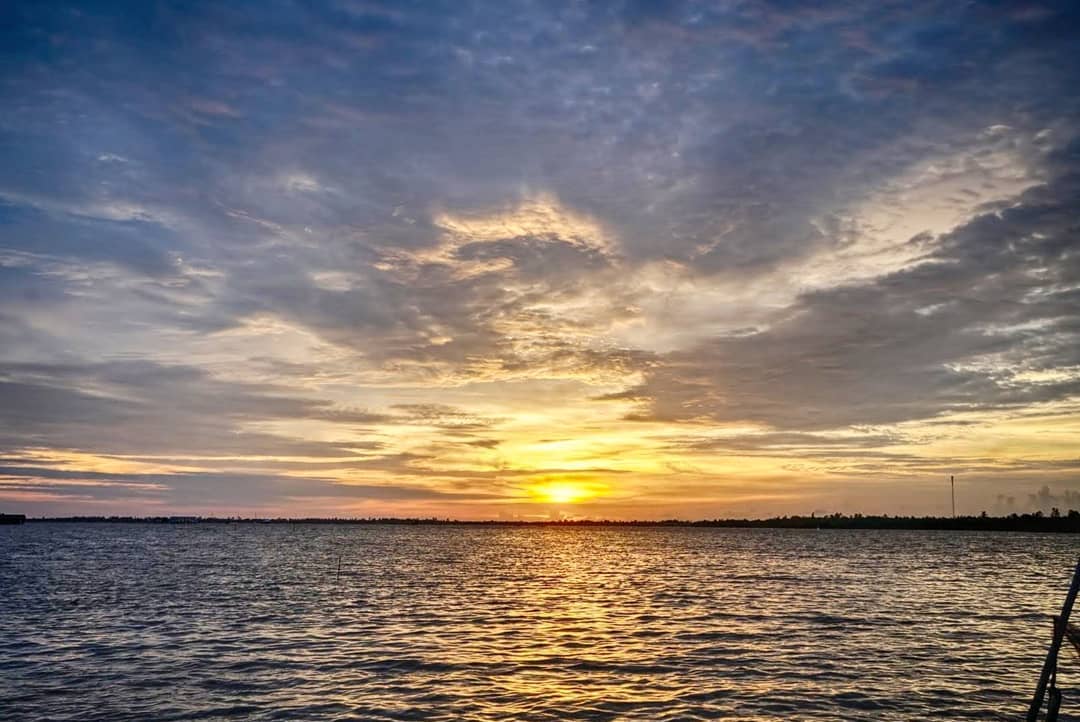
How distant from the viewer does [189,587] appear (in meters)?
70.3

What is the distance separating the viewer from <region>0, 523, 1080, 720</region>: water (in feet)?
86.5

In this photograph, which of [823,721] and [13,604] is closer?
[823,721]

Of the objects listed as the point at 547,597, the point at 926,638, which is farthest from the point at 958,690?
the point at 547,597

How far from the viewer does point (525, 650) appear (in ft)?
121

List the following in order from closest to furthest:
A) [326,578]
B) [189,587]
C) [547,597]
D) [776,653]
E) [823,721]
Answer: [823,721] < [776,653] < [547,597] < [189,587] < [326,578]

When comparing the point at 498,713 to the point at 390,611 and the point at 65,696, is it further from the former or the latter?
the point at 390,611

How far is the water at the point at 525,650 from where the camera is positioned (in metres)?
26.4

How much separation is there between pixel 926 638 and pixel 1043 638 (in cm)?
614

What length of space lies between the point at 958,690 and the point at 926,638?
1267cm

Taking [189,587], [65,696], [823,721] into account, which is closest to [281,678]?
[65,696]

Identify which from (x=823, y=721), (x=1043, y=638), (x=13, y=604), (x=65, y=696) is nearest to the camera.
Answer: (x=823, y=721)

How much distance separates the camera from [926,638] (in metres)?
39.8

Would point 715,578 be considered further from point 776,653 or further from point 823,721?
point 823,721

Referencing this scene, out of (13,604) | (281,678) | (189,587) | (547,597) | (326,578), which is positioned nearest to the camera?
(281,678)
